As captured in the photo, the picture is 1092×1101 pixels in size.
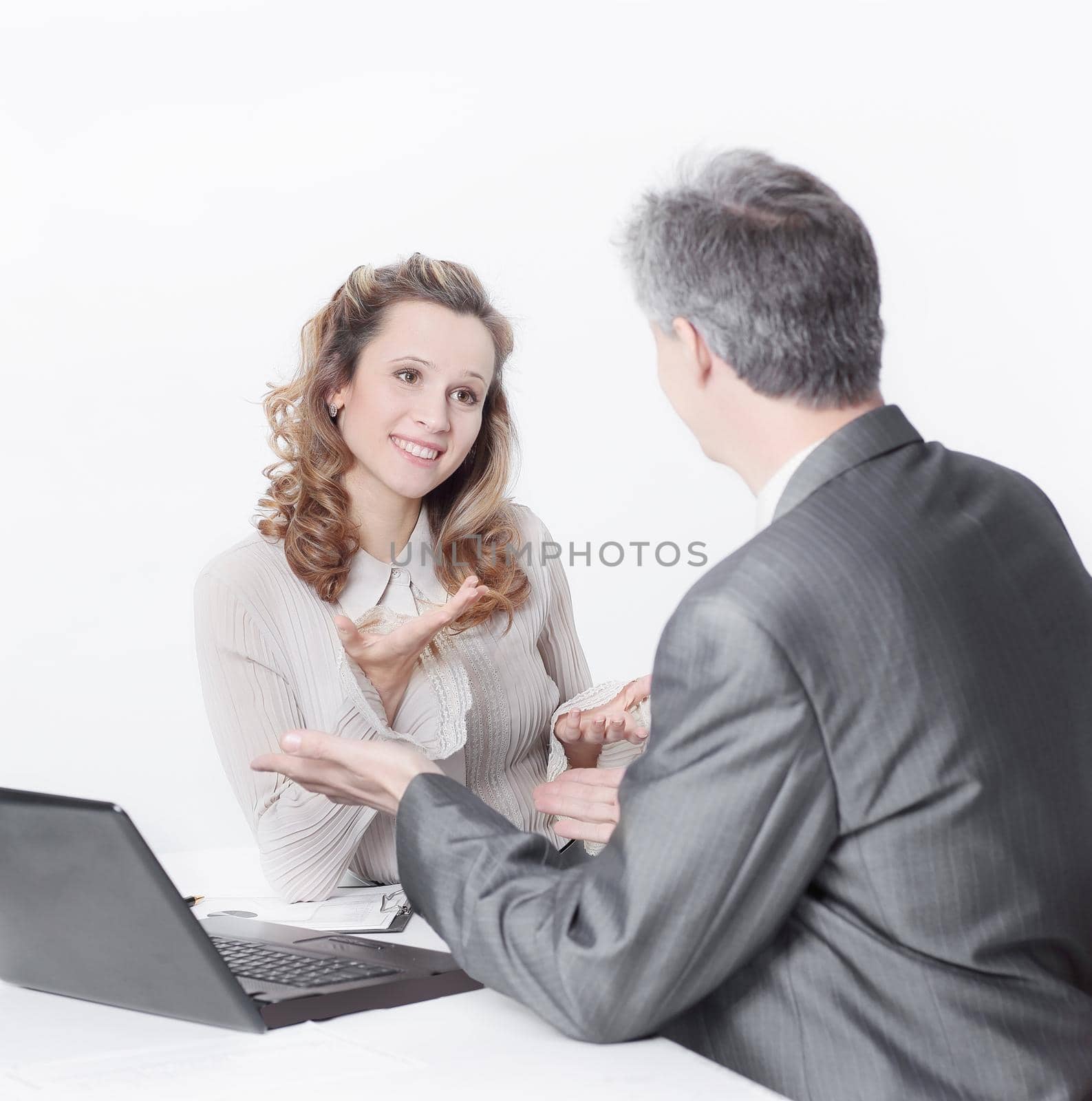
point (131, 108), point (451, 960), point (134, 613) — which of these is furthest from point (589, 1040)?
point (131, 108)

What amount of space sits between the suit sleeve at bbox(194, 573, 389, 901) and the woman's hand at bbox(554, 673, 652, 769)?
0.38m

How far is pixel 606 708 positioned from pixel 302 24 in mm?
Result: 2803

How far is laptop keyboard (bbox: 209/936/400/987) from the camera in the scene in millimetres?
1218

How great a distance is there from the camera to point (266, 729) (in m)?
2.10

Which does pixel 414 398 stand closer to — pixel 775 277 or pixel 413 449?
pixel 413 449

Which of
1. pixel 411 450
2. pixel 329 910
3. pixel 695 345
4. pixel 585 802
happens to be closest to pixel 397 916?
pixel 329 910

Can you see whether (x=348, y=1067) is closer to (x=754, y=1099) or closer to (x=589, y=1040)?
(x=589, y=1040)

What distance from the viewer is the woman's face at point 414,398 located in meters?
2.36

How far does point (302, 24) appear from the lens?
396 cm

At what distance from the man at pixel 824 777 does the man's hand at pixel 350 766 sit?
5 cm

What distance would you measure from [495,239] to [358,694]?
2.48 meters

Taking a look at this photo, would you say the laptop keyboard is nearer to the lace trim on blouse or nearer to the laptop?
the laptop

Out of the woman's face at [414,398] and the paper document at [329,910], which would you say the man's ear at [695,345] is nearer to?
the paper document at [329,910]

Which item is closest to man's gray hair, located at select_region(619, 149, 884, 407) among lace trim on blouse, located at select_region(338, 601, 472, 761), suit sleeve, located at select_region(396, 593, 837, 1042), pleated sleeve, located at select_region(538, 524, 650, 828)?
suit sleeve, located at select_region(396, 593, 837, 1042)
